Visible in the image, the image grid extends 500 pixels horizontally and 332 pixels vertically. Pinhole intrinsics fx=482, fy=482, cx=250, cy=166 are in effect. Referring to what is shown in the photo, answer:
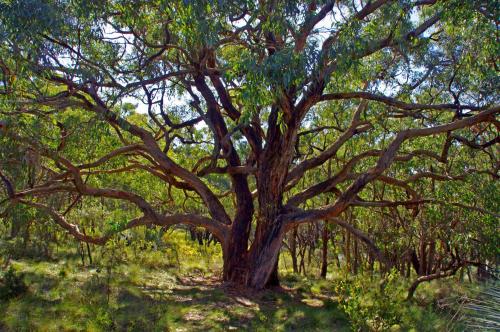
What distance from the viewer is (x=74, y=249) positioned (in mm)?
17547

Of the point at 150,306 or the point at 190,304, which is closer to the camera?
the point at 150,306

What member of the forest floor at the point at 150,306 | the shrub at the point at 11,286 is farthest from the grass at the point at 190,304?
the shrub at the point at 11,286

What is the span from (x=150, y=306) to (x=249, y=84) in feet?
15.0

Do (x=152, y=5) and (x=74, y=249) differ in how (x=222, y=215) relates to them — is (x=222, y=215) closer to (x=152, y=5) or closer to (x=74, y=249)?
(x=152, y=5)

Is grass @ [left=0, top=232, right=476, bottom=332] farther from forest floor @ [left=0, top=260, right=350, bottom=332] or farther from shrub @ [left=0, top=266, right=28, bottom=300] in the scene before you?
shrub @ [left=0, top=266, right=28, bottom=300]

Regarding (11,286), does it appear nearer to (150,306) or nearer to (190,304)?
(150,306)

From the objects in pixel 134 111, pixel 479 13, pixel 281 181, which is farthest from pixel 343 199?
pixel 134 111

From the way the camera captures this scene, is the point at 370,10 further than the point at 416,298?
No

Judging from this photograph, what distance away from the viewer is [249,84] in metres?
6.26

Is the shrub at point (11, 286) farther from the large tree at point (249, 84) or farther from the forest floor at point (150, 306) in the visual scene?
the large tree at point (249, 84)

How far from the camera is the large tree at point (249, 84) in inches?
269

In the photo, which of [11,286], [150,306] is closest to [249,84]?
[150,306]

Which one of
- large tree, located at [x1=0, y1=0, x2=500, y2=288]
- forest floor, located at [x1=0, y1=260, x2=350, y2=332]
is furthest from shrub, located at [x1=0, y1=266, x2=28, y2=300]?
large tree, located at [x1=0, y1=0, x2=500, y2=288]

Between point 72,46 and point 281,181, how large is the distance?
189 inches
